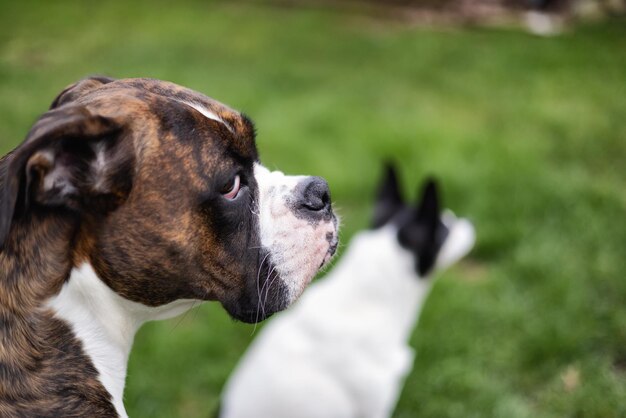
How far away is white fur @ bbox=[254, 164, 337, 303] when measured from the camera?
2.38m

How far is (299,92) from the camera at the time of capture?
7219 millimetres

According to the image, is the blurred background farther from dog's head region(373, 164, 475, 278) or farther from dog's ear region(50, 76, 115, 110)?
dog's ear region(50, 76, 115, 110)

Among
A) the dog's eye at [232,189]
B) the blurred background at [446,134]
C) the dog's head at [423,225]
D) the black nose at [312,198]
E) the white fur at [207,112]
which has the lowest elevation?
the blurred background at [446,134]

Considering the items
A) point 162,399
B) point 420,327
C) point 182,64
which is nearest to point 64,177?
point 162,399

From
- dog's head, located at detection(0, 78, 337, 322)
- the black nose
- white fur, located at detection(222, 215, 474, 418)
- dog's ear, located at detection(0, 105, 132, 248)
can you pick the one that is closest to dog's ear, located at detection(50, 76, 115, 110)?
dog's head, located at detection(0, 78, 337, 322)

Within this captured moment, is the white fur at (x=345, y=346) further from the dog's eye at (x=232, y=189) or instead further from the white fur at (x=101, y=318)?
the dog's eye at (x=232, y=189)

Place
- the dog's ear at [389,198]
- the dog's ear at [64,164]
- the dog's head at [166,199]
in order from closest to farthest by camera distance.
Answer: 1. the dog's ear at [64,164]
2. the dog's head at [166,199]
3. the dog's ear at [389,198]

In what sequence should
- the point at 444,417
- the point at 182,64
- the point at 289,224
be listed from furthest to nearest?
1. the point at 182,64
2. the point at 444,417
3. the point at 289,224

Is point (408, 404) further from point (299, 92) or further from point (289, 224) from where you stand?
point (299, 92)

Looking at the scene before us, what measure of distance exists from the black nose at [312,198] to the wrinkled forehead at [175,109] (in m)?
0.21

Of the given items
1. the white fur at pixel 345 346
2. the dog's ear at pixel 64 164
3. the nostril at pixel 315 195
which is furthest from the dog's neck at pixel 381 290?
the dog's ear at pixel 64 164

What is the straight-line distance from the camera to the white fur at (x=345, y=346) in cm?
357

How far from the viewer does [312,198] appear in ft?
7.97

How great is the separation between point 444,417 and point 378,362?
0.48m
